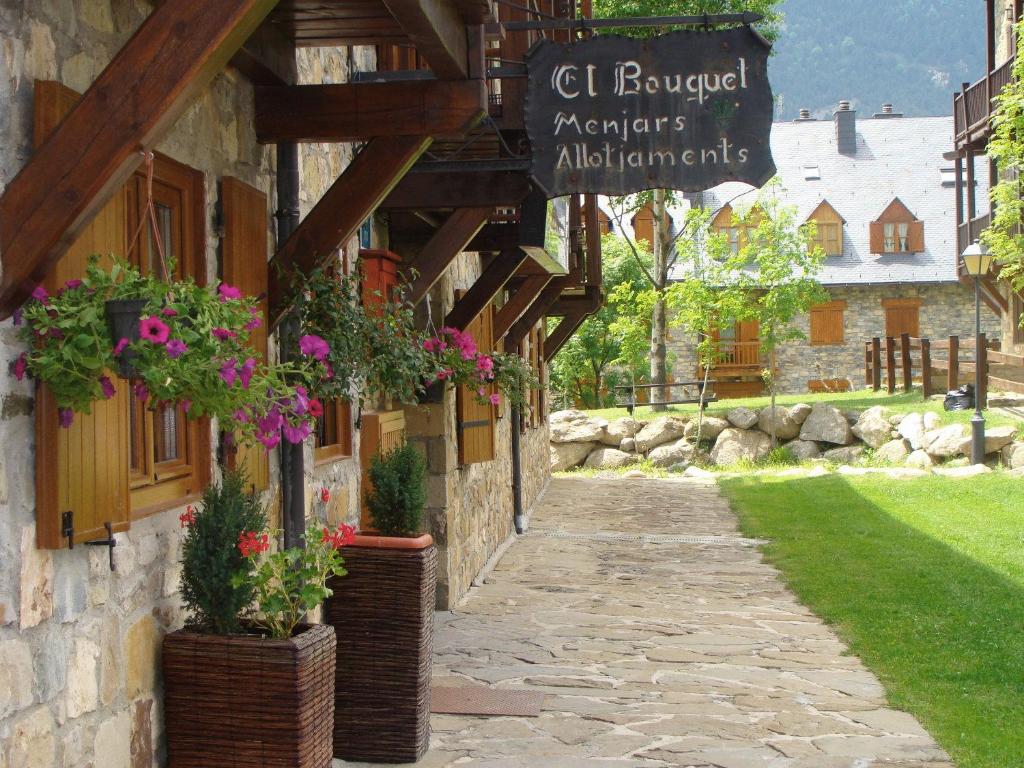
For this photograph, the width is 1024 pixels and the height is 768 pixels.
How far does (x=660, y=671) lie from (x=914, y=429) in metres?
12.5

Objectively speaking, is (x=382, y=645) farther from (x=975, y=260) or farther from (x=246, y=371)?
(x=975, y=260)

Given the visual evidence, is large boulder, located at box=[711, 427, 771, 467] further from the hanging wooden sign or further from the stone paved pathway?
the hanging wooden sign

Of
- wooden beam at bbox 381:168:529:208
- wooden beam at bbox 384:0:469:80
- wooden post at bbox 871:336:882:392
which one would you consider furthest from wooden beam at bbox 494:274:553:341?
wooden post at bbox 871:336:882:392

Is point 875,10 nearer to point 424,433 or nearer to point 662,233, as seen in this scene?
point 662,233

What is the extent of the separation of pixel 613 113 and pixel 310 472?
6.77 ft


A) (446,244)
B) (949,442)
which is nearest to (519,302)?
(446,244)

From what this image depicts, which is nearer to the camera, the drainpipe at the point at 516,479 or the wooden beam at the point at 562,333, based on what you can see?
the drainpipe at the point at 516,479

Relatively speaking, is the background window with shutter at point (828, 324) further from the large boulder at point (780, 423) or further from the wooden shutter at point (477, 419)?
the wooden shutter at point (477, 419)

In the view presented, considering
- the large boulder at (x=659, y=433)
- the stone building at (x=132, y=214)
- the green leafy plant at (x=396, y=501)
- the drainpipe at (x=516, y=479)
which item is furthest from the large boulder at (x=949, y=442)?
the green leafy plant at (x=396, y=501)

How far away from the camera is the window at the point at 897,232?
106 ft

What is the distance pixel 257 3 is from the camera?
2869 mm

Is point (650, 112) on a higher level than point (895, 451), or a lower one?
higher

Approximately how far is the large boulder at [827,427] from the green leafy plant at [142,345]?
18147mm

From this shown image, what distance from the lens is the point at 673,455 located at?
21.0m
